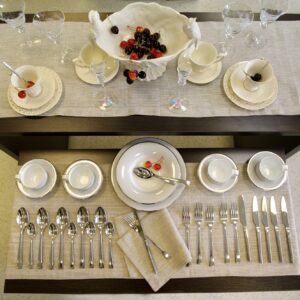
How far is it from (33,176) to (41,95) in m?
0.32

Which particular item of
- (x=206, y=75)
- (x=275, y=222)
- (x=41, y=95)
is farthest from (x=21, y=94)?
(x=275, y=222)

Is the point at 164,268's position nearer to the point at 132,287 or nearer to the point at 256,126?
the point at 132,287

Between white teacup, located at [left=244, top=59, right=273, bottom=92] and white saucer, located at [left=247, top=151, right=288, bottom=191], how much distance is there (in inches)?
10.8

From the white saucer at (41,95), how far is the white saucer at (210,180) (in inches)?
23.7

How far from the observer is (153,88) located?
1.04m

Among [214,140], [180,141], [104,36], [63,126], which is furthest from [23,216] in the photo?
[214,140]

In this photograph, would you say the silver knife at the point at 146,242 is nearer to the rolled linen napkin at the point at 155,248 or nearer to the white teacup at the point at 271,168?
the rolled linen napkin at the point at 155,248

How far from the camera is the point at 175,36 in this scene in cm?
100

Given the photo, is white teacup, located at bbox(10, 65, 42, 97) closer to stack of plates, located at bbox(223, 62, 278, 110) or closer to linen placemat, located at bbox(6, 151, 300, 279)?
linen placemat, located at bbox(6, 151, 300, 279)

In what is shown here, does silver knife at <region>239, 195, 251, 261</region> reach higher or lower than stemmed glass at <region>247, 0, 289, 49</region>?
lower

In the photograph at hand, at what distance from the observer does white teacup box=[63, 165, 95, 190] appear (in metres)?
1.10

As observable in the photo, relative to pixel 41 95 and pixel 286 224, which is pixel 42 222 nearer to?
pixel 41 95

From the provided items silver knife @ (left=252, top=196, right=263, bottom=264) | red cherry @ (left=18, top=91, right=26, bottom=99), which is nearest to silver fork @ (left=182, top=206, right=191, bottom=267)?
silver knife @ (left=252, top=196, right=263, bottom=264)

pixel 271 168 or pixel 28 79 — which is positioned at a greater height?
pixel 28 79
